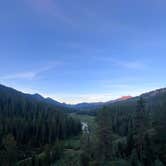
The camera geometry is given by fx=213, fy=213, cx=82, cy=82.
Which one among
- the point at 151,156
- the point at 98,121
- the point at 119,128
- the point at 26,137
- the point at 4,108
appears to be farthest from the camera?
the point at 4,108

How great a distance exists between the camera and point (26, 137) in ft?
308

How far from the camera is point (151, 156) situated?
38562 mm

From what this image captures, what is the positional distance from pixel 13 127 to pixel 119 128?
4834 centimetres

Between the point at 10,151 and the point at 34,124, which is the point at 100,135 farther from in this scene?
the point at 34,124

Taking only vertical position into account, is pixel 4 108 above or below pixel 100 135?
above

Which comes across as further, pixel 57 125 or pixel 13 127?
pixel 57 125

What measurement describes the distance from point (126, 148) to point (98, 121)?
1066 cm

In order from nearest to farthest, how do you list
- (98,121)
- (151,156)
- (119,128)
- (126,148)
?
(151,156) → (98,121) → (126,148) → (119,128)

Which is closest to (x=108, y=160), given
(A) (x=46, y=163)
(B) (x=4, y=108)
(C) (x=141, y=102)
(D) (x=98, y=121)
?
(D) (x=98, y=121)

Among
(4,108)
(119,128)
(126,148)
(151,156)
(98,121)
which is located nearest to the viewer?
(151,156)

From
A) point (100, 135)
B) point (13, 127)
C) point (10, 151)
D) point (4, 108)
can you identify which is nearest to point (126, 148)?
point (100, 135)

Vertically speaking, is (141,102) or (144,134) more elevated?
(141,102)

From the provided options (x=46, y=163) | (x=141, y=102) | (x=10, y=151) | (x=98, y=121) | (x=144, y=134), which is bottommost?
(x=46, y=163)

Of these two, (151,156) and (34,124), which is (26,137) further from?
(151,156)
